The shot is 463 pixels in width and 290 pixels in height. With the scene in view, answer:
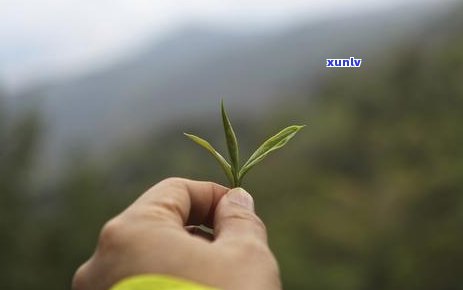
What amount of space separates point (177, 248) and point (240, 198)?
301 mm

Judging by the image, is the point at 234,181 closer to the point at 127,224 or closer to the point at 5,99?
the point at 127,224

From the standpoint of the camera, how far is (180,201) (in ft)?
5.01

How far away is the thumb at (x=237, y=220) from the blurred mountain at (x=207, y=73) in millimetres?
67161

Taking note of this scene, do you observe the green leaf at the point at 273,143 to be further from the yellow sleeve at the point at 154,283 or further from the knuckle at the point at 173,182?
the yellow sleeve at the point at 154,283

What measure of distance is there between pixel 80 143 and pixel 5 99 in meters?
4.47

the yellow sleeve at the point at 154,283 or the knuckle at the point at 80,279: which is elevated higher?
the yellow sleeve at the point at 154,283

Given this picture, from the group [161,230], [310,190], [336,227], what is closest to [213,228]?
[161,230]

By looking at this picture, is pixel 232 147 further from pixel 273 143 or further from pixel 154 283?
pixel 154 283

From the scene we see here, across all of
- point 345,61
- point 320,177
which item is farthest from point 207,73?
point 345,61

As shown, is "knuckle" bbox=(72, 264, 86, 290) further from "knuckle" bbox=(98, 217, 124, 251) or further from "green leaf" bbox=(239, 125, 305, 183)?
"green leaf" bbox=(239, 125, 305, 183)

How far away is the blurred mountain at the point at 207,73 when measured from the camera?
81000mm

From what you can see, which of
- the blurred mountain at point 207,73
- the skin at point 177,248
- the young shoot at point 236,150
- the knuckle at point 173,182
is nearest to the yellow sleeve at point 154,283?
the skin at point 177,248

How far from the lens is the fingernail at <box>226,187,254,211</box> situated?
1582 millimetres

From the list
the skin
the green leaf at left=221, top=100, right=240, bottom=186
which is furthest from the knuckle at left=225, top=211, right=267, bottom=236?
the green leaf at left=221, top=100, right=240, bottom=186
